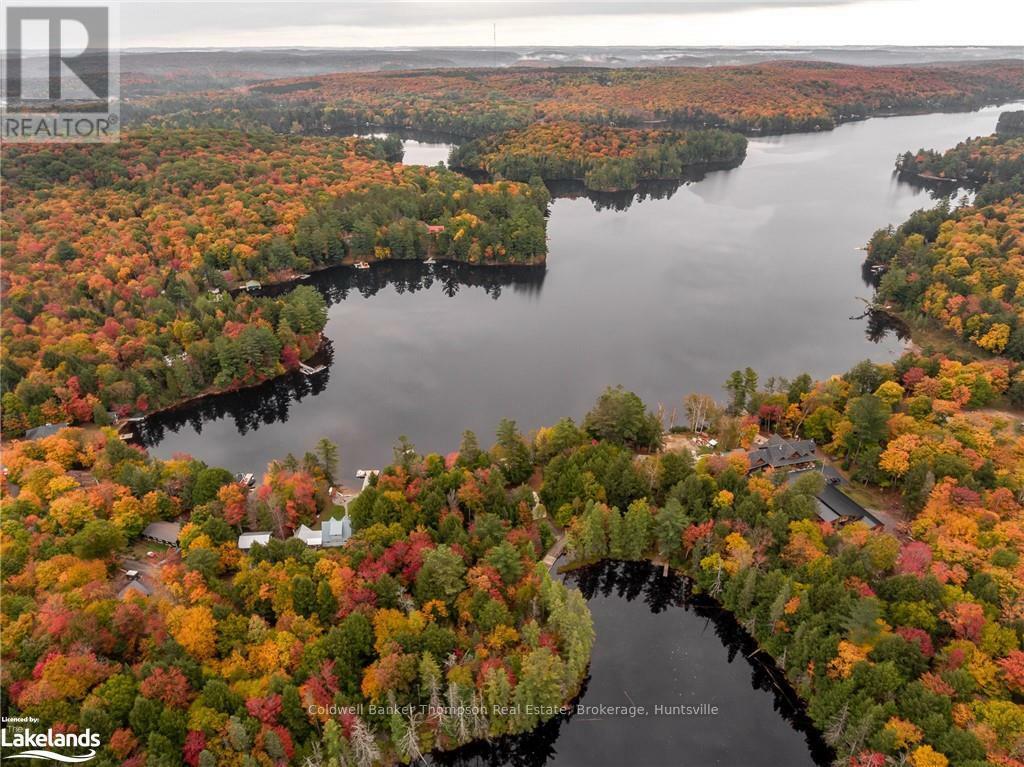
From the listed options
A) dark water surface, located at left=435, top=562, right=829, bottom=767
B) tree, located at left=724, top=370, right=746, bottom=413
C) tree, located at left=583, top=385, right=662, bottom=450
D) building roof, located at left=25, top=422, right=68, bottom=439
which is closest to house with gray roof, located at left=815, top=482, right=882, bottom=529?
tree, located at left=724, top=370, right=746, bottom=413

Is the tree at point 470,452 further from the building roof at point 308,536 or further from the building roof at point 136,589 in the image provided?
the building roof at point 136,589

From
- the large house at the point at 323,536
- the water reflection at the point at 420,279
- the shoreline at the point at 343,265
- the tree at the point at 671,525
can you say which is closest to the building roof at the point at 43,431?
the large house at the point at 323,536

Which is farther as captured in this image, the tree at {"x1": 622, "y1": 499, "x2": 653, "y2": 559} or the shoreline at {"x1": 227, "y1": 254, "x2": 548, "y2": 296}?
the shoreline at {"x1": 227, "y1": 254, "x2": 548, "y2": 296}

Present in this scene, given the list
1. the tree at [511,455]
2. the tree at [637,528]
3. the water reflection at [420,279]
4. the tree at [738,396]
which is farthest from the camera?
the water reflection at [420,279]

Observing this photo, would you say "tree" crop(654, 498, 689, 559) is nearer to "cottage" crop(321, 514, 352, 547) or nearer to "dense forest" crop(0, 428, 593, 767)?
"dense forest" crop(0, 428, 593, 767)

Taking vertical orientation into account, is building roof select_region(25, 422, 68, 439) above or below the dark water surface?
above

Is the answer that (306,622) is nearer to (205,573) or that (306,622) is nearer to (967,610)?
(205,573)
